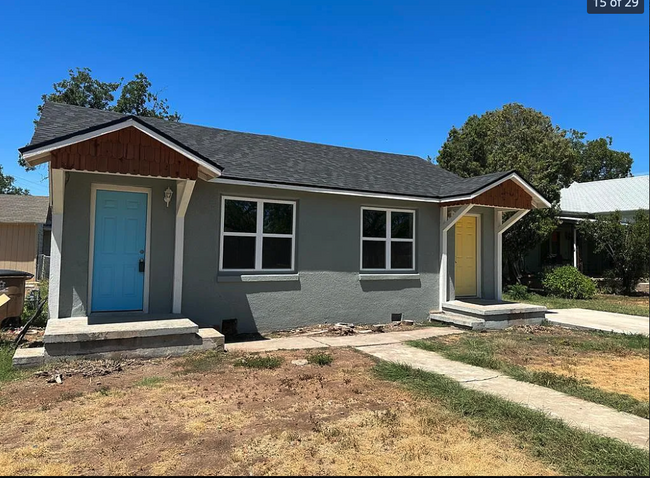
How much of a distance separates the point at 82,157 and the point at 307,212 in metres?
4.43

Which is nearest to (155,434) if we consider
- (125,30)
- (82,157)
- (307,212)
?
(82,157)

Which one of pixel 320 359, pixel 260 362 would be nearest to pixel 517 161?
pixel 320 359

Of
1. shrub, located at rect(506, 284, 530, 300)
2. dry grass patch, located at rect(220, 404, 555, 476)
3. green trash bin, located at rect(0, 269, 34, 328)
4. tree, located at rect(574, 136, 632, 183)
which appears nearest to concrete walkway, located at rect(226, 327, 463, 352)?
dry grass patch, located at rect(220, 404, 555, 476)

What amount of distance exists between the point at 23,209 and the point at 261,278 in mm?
17662

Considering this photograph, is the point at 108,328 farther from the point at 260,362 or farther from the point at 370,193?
the point at 370,193

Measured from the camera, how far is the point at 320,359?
645 cm

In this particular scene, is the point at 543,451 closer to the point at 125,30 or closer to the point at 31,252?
the point at 125,30

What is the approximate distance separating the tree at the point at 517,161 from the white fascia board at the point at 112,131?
41.9 ft

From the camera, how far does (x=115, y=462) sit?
10.9 feet

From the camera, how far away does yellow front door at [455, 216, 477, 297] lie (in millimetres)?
11512

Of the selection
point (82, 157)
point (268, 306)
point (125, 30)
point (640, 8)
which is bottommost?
point (268, 306)

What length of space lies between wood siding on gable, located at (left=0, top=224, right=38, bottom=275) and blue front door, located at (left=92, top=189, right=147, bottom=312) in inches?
571

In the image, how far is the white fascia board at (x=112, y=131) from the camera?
5.93 meters

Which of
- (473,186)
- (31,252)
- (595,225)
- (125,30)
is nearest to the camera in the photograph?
(473,186)
